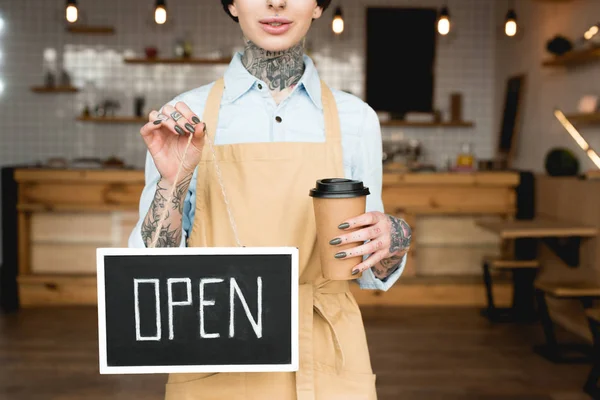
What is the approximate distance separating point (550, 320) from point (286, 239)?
3266 millimetres

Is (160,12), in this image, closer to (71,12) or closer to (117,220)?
(71,12)

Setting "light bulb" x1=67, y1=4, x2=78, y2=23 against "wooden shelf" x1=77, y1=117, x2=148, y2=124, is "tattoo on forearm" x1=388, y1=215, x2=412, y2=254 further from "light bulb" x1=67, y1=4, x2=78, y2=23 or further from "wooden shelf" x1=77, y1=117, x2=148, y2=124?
"wooden shelf" x1=77, y1=117, x2=148, y2=124

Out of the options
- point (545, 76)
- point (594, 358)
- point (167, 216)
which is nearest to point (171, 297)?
point (167, 216)

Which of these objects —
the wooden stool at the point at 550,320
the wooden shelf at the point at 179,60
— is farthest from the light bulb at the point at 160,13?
the wooden stool at the point at 550,320

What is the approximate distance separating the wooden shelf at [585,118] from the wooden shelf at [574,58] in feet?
1.27

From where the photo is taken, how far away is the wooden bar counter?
17.2ft

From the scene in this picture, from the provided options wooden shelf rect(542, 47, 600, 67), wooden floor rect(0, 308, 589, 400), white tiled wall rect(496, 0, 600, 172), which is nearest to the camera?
wooden floor rect(0, 308, 589, 400)

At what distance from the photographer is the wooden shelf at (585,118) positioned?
4.40 metres

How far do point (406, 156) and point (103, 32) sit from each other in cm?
334

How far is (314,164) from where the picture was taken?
1.27m

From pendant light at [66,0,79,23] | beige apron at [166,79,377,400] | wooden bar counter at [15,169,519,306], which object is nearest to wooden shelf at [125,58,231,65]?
pendant light at [66,0,79,23]

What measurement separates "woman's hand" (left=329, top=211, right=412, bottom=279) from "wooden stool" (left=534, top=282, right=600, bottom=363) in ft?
9.82

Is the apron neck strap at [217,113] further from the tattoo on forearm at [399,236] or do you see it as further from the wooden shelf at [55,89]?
the wooden shelf at [55,89]

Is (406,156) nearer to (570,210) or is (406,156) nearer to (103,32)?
(570,210)
